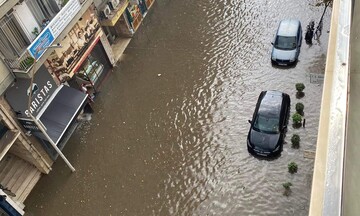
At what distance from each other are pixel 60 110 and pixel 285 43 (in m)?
14.9

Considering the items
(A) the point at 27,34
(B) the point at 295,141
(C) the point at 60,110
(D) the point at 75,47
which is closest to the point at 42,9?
(A) the point at 27,34

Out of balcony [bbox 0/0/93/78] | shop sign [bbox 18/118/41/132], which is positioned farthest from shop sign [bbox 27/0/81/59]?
shop sign [bbox 18/118/41/132]

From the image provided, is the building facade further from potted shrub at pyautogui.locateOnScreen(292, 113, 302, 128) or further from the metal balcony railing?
potted shrub at pyautogui.locateOnScreen(292, 113, 302, 128)

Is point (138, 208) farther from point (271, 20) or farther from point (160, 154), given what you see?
point (271, 20)

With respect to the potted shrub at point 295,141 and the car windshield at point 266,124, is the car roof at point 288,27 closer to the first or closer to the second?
the car windshield at point 266,124

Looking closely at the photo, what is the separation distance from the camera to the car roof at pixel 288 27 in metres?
25.3

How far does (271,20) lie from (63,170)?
59.9ft

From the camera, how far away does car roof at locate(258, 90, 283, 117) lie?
20.6m

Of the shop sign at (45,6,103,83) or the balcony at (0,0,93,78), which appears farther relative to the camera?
the shop sign at (45,6,103,83)

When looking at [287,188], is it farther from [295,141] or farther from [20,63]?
[20,63]

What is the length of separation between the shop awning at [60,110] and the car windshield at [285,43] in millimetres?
12995

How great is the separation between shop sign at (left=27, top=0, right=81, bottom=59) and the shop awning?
10.2 ft

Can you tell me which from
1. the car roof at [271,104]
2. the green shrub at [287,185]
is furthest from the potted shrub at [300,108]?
the green shrub at [287,185]

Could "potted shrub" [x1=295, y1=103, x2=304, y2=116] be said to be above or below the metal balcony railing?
above
